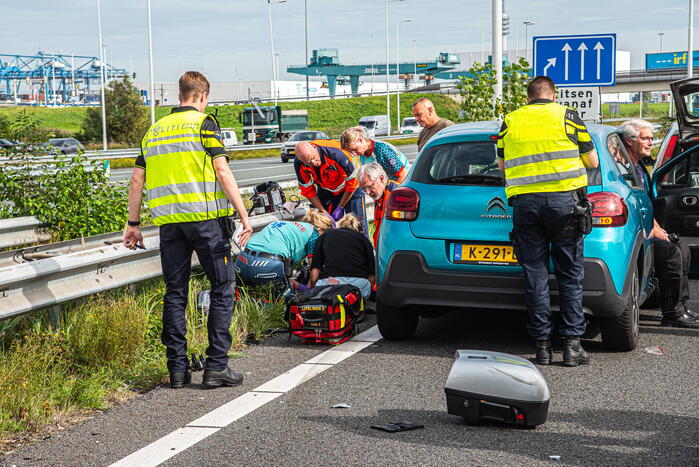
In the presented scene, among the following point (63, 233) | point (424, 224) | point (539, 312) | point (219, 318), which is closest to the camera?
point (219, 318)

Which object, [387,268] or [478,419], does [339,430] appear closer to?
[478,419]

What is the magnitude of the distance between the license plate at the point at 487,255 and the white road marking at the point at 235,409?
1.00 metres

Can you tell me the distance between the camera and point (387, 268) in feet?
22.3

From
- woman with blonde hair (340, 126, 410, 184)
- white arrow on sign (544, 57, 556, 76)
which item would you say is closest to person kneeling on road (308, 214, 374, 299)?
woman with blonde hair (340, 126, 410, 184)

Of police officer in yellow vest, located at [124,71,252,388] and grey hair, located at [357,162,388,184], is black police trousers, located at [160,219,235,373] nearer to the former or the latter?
police officer in yellow vest, located at [124,71,252,388]

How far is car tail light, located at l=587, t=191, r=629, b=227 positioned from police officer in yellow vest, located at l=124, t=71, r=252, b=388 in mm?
2276

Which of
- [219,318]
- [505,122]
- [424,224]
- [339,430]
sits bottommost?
[339,430]

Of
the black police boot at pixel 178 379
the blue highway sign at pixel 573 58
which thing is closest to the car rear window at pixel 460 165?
the black police boot at pixel 178 379

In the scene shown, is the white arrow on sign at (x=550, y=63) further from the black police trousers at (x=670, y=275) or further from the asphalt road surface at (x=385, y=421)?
the asphalt road surface at (x=385, y=421)


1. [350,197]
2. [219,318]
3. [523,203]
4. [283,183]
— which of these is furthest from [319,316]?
[283,183]

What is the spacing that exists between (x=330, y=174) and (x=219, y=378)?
4181 millimetres

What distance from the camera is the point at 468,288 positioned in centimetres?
648

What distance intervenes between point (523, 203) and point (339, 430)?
2.22 meters

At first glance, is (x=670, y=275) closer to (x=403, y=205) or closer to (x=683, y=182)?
(x=683, y=182)
